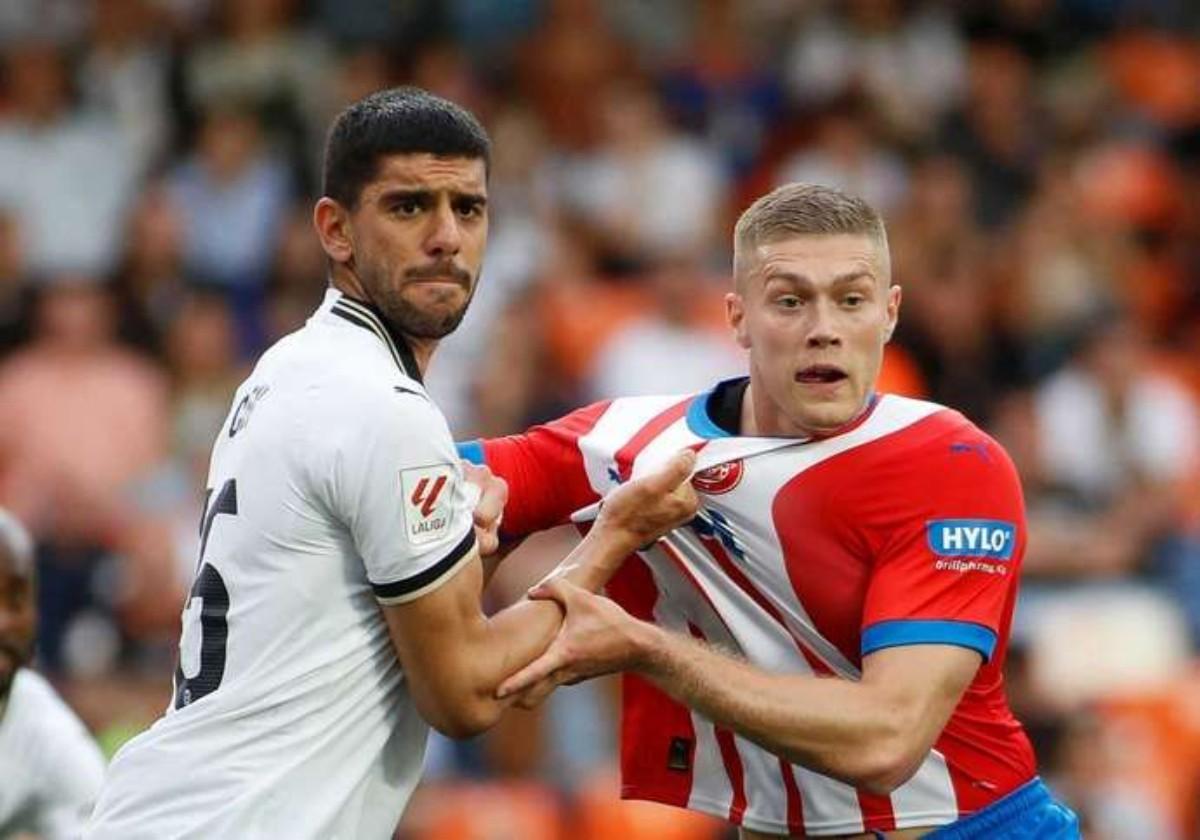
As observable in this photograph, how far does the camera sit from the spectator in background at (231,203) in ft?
40.6

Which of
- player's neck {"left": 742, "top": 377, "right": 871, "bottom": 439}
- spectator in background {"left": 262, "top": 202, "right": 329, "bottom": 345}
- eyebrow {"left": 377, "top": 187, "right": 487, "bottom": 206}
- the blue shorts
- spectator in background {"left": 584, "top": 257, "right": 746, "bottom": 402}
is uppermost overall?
eyebrow {"left": 377, "top": 187, "right": 487, "bottom": 206}

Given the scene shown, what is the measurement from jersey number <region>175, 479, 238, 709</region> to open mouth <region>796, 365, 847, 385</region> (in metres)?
1.35

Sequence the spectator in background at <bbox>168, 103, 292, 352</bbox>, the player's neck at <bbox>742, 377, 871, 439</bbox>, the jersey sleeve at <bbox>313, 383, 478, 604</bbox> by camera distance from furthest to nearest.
Result: the spectator in background at <bbox>168, 103, 292, 352</bbox> < the player's neck at <bbox>742, 377, 871, 439</bbox> < the jersey sleeve at <bbox>313, 383, 478, 604</bbox>

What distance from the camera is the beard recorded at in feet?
17.1

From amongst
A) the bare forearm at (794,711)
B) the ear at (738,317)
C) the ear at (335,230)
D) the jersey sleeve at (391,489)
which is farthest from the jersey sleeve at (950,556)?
the ear at (335,230)

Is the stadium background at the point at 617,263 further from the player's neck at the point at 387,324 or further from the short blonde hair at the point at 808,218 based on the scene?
the player's neck at the point at 387,324

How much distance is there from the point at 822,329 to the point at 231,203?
7512 millimetres

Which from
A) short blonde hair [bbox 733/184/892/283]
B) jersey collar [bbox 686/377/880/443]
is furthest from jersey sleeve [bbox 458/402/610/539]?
short blonde hair [bbox 733/184/892/283]

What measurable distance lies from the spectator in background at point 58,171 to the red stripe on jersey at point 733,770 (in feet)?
24.2

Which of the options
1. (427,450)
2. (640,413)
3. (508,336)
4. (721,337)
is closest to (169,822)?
(427,450)

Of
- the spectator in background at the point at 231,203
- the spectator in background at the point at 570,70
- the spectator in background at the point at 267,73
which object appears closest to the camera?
the spectator in background at the point at 231,203

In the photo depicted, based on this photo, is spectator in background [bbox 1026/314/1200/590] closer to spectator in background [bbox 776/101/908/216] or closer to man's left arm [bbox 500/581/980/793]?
spectator in background [bbox 776/101/908/216]

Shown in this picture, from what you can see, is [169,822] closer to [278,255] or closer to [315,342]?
[315,342]

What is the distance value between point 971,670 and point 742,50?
8947 mm
